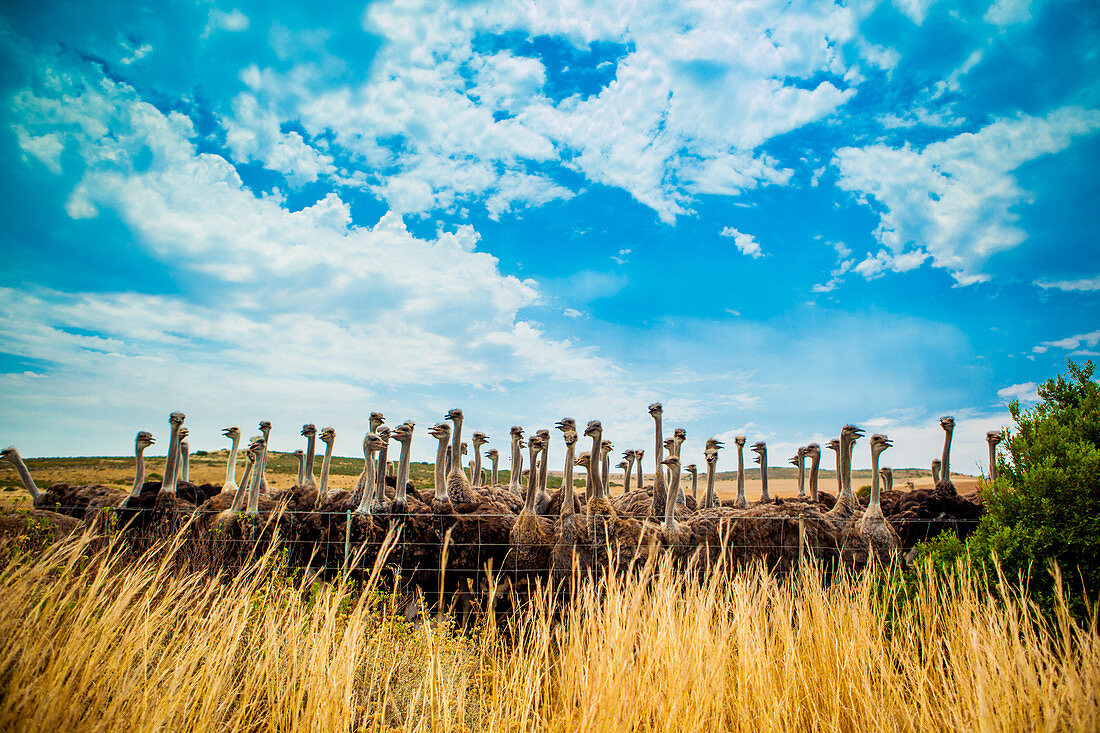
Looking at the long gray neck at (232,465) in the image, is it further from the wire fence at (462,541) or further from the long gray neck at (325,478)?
the wire fence at (462,541)

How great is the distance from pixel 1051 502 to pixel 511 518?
6126 millimetres

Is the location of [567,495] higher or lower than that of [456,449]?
lower

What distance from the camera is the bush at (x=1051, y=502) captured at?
4758 millimetres

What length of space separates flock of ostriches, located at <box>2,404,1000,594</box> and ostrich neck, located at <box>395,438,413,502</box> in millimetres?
30

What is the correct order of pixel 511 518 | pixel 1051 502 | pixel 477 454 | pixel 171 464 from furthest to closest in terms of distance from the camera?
pixel 477 454, pixel 171 464, pixel 511 518, pixel 1051 502

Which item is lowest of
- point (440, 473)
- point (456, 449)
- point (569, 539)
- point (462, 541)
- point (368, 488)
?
point (462, 541)

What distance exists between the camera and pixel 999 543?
16.7 ft

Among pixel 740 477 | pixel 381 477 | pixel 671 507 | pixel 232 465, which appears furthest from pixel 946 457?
pixel 232 465

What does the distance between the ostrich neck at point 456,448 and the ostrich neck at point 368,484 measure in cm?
301

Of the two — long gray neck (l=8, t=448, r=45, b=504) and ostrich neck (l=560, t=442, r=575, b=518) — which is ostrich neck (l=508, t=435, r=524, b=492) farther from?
long gray neck (l=8, t=448, r=45, b=504)

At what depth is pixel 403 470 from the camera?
10820 mm

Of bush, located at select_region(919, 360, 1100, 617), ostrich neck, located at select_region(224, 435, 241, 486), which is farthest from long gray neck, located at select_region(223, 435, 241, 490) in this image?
bush, located at select_region(919, 360, 1100, 617)

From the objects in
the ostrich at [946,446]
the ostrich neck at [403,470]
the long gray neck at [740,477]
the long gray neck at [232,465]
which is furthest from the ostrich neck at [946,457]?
the long gray neck at [232,465]

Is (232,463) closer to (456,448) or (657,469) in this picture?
(456,448)
